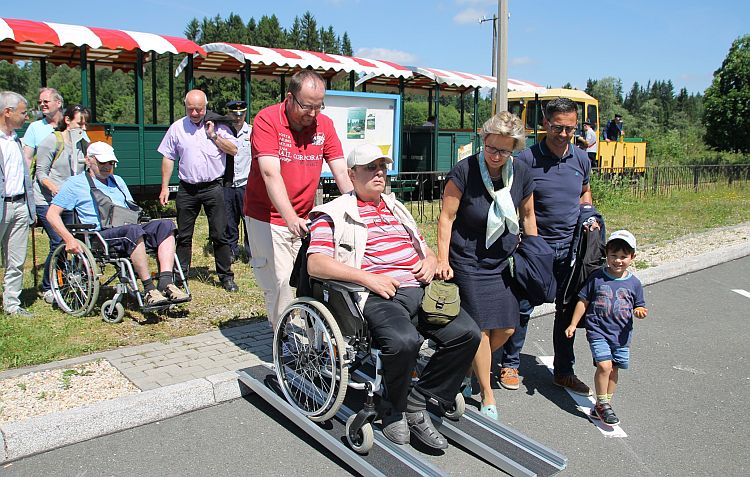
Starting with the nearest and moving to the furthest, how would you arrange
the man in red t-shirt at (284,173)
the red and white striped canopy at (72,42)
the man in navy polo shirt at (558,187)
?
the man in red t-shirt at (284,173) < the man in navy polo shirt at (558,187) < the red and white striped canopy at (72,42)

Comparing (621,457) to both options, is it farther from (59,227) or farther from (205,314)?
(59,227)

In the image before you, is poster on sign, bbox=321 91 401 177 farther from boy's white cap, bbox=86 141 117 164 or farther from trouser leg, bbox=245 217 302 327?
trouser leg, bbox=245 217 302 327

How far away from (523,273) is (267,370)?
1.76 meters

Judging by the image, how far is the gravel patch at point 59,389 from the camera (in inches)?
148

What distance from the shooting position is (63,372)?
433cm

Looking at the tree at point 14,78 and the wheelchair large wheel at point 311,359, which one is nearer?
the wheelchair large wheel at point 311,359

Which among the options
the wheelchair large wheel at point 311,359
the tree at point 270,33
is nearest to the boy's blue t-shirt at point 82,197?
the wheelchair large wheel at point 311,359

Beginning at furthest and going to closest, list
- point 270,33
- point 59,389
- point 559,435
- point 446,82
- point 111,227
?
point 270,33, point 446,82, point 111,227, point 59,389, point 559,435

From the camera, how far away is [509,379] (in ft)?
14.8

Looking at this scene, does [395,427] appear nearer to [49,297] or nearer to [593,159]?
[49,297]

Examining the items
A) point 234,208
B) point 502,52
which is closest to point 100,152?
point 234,208

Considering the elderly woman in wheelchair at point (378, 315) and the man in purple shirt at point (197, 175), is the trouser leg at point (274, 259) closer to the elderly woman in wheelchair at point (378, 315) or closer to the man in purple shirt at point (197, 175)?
the elderly woman in wheelchair at point (378, 315)

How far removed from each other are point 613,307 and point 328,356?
175 centimetres

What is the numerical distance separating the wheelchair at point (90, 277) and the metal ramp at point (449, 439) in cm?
205
